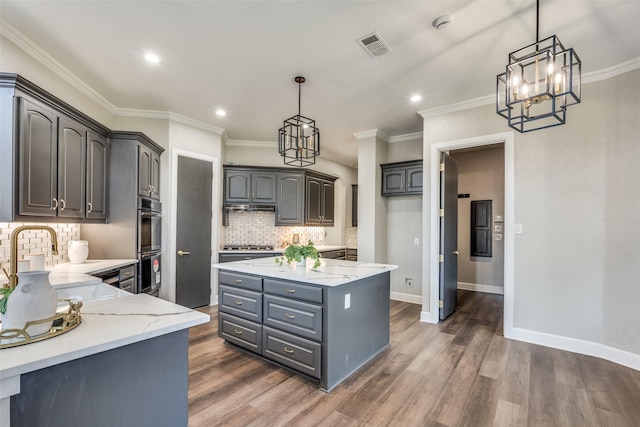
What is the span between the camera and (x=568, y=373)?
2.77 meters

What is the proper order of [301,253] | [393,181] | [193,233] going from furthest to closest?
[393,181] → [193,233] → [301,253]

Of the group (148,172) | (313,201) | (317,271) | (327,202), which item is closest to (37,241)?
(148,172)

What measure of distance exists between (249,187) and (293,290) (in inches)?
128

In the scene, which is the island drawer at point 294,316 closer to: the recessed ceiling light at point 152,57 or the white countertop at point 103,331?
→ the white countertop at point 103,331

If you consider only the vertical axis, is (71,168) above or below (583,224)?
above

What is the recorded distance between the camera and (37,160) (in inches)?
102

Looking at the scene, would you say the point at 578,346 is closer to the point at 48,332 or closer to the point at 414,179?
the point at 414,179

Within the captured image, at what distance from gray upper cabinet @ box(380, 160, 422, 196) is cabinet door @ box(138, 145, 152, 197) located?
3629mm

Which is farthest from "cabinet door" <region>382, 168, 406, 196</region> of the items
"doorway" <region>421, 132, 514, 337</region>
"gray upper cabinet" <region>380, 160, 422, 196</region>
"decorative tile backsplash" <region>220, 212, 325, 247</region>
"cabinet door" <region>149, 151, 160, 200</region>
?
"cabinet door" <region>149, 151, 160, 200</region>

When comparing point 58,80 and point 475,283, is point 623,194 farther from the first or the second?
point 58,80

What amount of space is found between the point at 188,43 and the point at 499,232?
603 centimetres

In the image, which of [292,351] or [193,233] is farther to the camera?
[193,233]

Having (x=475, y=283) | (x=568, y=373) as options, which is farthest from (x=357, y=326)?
(x=475, y=283)

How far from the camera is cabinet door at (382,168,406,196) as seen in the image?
520 centimetres
